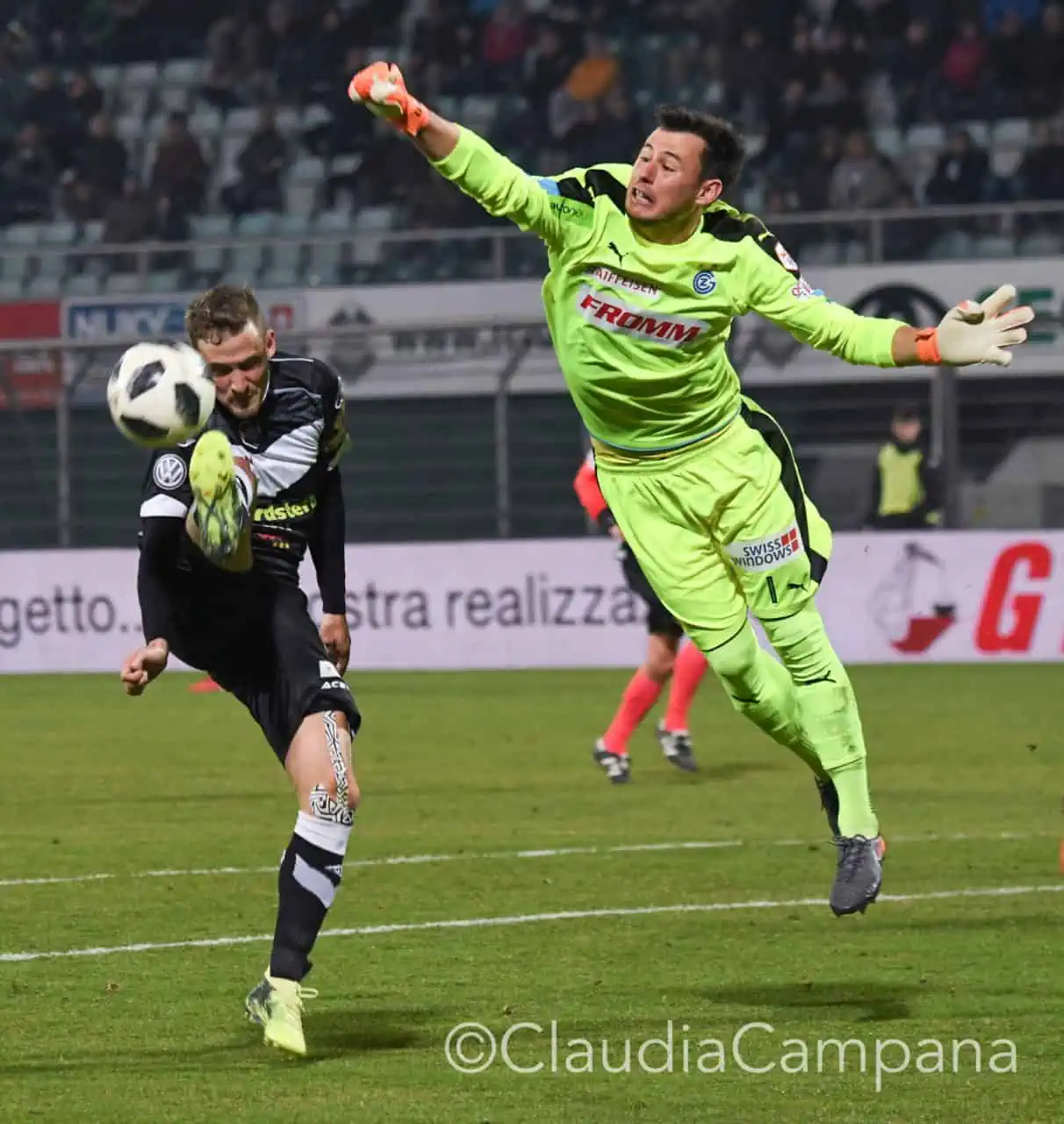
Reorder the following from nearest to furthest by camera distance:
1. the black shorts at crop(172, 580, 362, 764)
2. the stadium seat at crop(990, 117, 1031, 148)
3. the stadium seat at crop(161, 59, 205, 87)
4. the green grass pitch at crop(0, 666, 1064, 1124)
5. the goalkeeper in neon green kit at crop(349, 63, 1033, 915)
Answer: the green grass pitch at crop(0, 666, 1064, 1124), the black shorts at crop(172, 580, 362, 764), the goalkeeper in neon green kit at crop(349, 63, 1033, 915), the stadium seat at crop(990, 117, 1031, 148), the stadium seat at crop(161, 59, 205, 87)

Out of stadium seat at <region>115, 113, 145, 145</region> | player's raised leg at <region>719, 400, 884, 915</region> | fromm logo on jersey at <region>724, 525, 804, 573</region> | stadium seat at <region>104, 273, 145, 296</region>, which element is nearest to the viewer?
player's raised leg at <region>719, 400, 884, 915</region>

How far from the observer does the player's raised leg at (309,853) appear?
6078mm

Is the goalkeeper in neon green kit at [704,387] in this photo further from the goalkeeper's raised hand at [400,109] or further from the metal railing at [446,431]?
the metal railing at [446,431]

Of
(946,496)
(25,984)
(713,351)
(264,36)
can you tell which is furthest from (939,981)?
(264,36)

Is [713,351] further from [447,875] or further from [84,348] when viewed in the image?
[84,348]

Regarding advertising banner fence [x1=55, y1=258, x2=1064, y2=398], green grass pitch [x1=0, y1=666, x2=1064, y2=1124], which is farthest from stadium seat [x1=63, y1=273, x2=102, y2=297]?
green grass pitch [x1=0, y1=666, x2=1064, y2=1124]

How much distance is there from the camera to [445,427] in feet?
72.7

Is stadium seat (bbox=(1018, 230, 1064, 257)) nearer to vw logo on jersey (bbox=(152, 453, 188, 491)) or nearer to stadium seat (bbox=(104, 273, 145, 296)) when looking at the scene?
stadium seat (bbox=(104, 273, 145, 296))

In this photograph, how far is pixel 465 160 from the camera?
6.73 metres

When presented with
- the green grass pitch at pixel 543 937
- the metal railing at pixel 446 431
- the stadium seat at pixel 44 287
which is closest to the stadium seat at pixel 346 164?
the stadium seat at pixel 44 287

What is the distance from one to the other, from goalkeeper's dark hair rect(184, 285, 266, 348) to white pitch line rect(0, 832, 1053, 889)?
347cm

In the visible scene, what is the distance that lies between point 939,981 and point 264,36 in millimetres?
23128

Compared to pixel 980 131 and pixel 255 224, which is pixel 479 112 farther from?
pixel 980 131

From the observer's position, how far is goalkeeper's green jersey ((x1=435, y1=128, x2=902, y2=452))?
7125 mm
